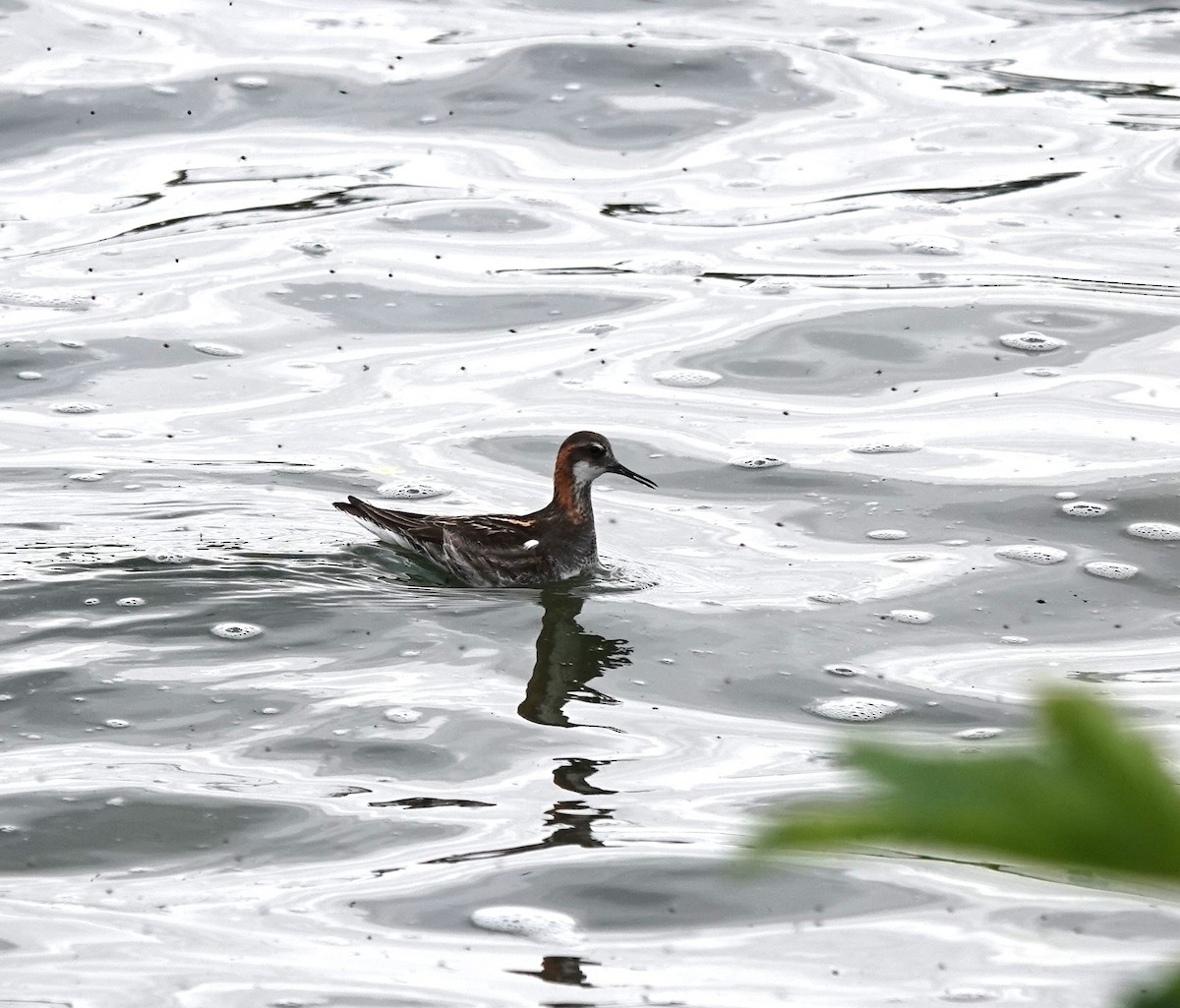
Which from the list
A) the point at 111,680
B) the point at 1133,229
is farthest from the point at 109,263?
the point at 1133,229

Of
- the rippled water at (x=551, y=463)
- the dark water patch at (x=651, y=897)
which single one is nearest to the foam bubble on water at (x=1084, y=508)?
the rippled water at (x=551, y=463)

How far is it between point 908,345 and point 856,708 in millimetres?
5150

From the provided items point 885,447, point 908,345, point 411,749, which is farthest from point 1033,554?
point 411,749

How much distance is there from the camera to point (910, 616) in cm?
810

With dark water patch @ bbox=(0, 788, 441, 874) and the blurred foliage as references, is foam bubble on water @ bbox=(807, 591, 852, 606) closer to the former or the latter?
dark water patch @ bbox=(0, 788, 441, 874)

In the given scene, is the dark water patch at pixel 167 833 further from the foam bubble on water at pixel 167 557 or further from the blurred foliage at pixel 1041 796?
the blurred foliage at pixel 1041 796

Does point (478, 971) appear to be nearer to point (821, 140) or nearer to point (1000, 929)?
point (1000, 929)

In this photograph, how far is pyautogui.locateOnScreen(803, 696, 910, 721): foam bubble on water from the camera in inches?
279

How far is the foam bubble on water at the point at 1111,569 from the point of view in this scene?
8.59 metres

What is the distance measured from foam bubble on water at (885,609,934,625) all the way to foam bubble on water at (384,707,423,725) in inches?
93.3

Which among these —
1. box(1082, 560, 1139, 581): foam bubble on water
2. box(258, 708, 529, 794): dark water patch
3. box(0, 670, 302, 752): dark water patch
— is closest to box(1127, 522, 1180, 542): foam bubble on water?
box(1082, 560, 1139, 581): foam bubble on water

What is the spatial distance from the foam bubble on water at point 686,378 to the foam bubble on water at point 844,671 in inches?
162

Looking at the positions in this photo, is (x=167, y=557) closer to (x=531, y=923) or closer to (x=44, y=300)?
(x=531, y=923)

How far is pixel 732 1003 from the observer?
4812mm
